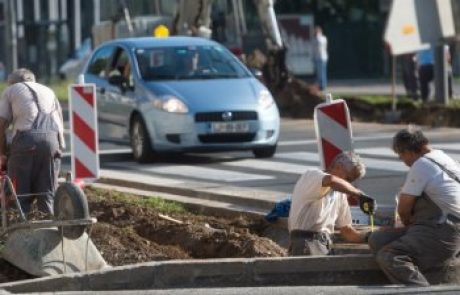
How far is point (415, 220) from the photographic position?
33.5ft

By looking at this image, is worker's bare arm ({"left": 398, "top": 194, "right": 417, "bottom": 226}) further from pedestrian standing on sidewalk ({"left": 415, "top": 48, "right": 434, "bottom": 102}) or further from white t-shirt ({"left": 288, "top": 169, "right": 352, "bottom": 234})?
pedestrian standing on sidewalk ({"left": 415, "top": 48, "right": 434, "bottom": 102})

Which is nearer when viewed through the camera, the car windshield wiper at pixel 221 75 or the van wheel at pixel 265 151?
the van wheel at pixel 265 151

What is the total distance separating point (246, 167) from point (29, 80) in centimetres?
604

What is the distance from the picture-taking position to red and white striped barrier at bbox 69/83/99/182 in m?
15.6

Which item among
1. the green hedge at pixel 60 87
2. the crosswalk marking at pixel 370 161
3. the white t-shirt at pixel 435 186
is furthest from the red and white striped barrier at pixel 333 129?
the green hedge at pixel 60 87

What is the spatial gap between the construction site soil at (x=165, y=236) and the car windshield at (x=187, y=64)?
19.4 feet

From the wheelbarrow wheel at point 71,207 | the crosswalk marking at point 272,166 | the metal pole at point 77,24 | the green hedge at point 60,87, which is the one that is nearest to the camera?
the wheelbarrow wheel at point 71,207

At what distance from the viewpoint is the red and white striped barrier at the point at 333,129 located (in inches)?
535

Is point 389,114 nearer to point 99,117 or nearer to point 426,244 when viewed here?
point 99,117

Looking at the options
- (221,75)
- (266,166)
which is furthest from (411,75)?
(266,166)

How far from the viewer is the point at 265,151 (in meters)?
20.0

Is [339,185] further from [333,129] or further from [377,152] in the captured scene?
[377,152]

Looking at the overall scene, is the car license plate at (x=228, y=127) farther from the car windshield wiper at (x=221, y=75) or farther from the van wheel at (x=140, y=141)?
the car windshield wiper at (x=221, y=75)

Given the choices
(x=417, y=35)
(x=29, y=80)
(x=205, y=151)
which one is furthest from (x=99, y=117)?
(x=29, y=80)
